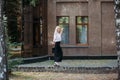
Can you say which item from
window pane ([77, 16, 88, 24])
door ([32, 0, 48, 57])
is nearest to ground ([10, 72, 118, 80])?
door ([32, 0, 48, 57])

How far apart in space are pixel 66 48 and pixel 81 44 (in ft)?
3.19

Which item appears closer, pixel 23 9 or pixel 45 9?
pixel 23 9

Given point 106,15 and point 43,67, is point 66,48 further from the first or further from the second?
point 43,67

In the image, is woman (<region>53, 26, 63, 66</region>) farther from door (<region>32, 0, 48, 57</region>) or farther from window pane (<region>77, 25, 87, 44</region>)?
window pane (<region>77, 25, 87, 44</region>)

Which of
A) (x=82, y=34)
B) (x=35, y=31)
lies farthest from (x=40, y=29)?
(x=82, y=34)

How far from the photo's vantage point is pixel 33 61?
78.3 feet

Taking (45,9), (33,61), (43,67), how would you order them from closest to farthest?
(43,67)
(33,61)
(45,9)

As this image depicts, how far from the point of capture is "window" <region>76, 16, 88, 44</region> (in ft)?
89.2

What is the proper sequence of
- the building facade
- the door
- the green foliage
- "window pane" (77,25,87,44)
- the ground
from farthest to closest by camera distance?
"window pane" (77,25,87,44) < the building facade < the door < the green foliage < the ground

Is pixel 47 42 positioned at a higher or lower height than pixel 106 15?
lower

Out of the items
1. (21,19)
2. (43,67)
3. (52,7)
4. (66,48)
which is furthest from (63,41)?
(43,67)

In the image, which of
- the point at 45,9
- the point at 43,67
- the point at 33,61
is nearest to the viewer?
the point at 43,67

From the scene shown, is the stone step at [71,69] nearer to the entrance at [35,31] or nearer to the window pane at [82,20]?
the entrance at [35,31]

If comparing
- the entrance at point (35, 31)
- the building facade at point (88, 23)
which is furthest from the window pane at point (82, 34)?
the entrance at point (35, 31)
